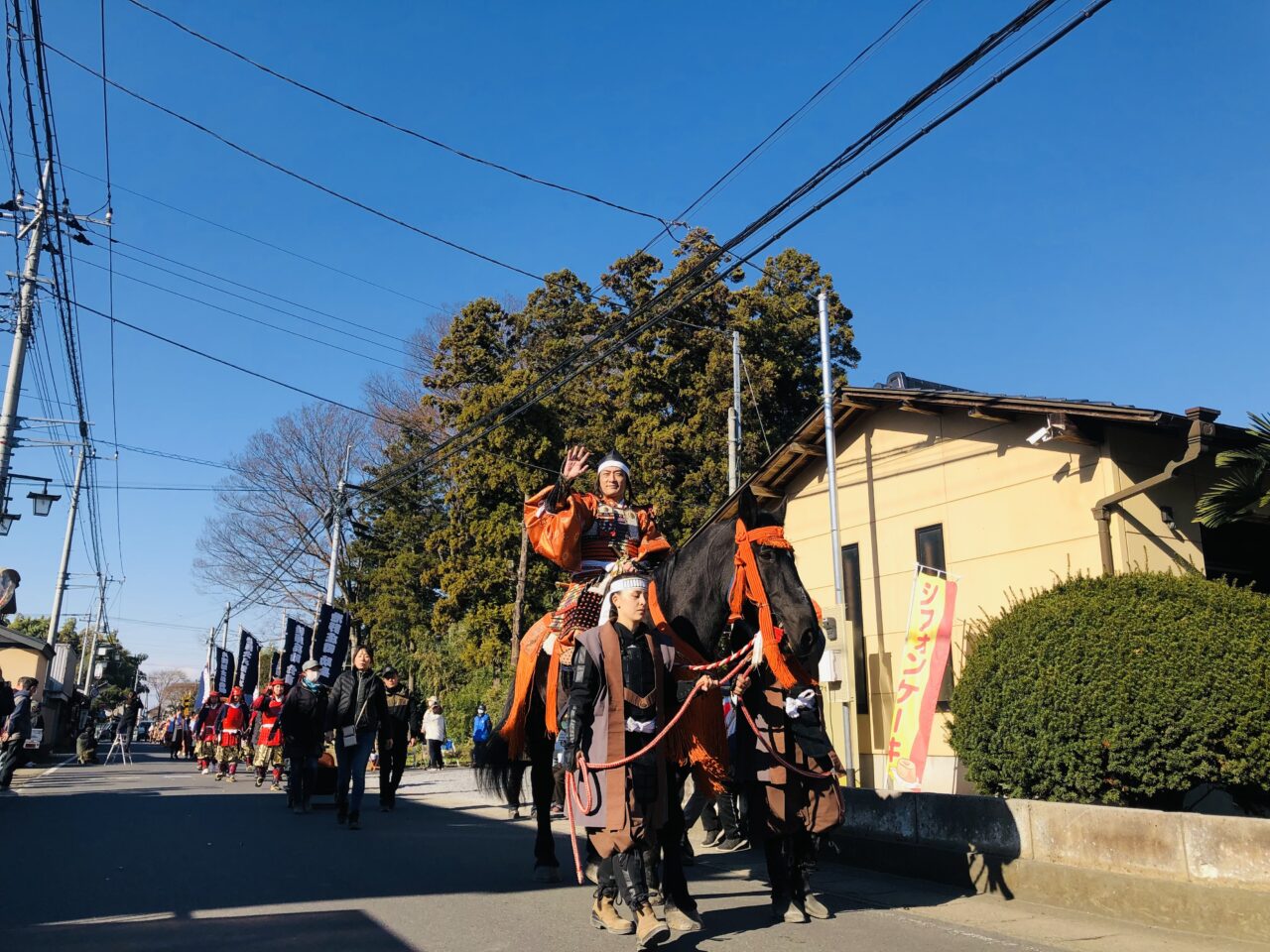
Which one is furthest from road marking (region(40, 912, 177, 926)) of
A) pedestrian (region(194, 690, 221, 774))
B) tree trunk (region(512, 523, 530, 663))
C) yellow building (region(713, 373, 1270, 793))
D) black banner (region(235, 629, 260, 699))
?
black banner (region(235, 629, 260, 699))

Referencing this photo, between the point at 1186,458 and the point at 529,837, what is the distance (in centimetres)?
758

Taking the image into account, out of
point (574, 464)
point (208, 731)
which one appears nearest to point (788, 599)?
point (574, 464)

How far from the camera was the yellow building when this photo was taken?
10.7 m

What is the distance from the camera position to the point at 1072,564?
11070 mm

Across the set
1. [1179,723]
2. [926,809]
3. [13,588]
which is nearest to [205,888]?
[926,809]

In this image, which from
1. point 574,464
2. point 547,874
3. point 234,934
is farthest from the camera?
point 547,874

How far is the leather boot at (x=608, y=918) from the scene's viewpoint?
5473mm

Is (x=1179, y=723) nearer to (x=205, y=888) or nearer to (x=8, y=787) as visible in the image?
(x=205, y=888)

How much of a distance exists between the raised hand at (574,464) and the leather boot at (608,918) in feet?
8.44

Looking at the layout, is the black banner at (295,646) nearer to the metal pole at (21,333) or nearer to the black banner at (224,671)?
the metal pole at (21,333)

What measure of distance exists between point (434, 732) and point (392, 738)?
448 inches

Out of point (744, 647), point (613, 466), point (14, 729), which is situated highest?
point (613, 466)

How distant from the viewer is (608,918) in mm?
5555

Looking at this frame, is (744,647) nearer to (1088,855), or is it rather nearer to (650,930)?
(650,930)
